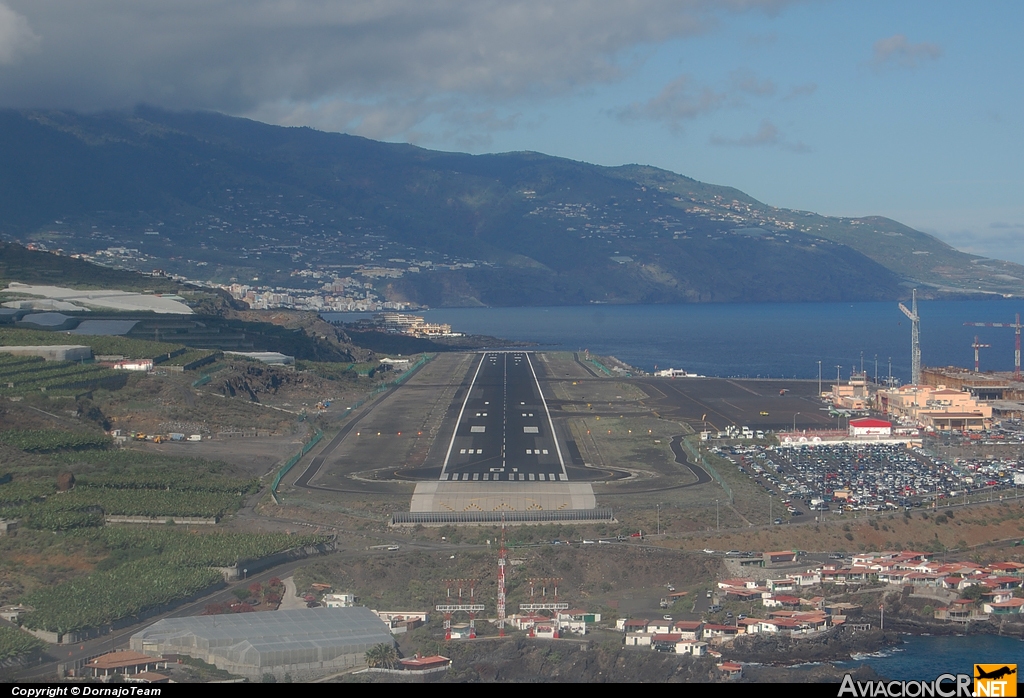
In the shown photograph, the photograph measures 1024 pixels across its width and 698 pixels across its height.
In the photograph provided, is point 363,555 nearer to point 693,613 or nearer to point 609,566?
point 609,566

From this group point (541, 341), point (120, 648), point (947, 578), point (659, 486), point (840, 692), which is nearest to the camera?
point (840, 692)

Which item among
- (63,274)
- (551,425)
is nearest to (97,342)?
(551,425)

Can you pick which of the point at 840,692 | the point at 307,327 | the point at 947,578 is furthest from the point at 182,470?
the point at 307,327

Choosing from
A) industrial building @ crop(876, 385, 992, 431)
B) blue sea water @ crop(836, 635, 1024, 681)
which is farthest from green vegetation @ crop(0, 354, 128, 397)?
blue sea water @ crop(836, 635, 1024, 681)

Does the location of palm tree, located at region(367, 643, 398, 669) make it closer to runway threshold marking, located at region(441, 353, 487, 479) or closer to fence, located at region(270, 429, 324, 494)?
fence, located at region(270, 429, 324, 494)

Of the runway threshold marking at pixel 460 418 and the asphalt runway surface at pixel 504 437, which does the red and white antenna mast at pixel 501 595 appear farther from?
the runway threshold marking at pixel 460 418

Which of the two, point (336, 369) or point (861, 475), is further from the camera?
point (336, 369)

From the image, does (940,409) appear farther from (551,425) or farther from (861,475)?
(551,425)
